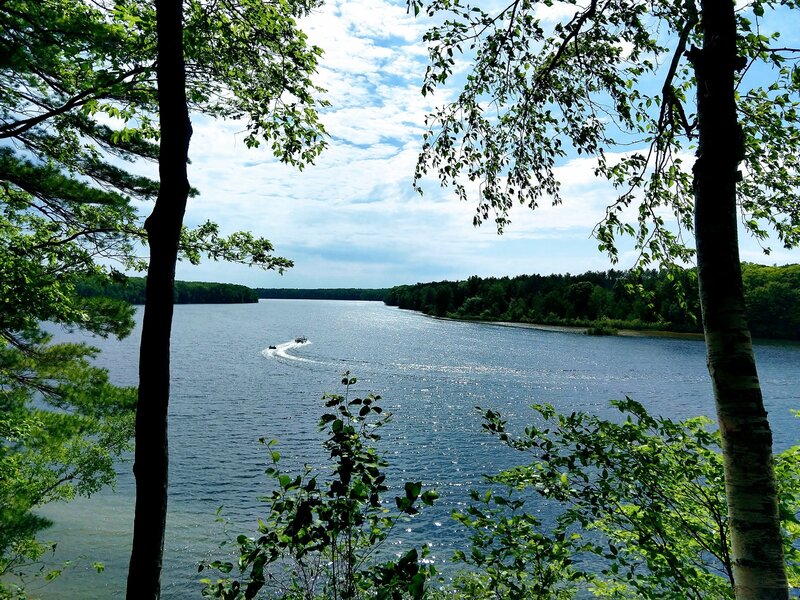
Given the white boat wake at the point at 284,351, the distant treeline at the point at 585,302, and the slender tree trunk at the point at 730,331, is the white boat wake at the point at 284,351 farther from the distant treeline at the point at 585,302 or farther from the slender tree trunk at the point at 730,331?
the slender tree trunk at the point at 730,331

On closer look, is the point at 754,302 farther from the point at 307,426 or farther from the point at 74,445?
the point at 74,445

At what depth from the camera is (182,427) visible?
29781 mm

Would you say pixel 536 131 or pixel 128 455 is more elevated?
pixel 536 131

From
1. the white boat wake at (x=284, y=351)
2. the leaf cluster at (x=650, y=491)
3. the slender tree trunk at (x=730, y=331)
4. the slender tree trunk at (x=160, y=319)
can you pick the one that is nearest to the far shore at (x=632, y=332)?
the white boat wake at (x=284, y=351)

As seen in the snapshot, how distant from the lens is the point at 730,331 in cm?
311

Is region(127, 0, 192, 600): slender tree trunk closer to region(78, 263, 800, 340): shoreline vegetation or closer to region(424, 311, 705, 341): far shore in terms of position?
region(78, 263, 800, 340): shoreline vegetation

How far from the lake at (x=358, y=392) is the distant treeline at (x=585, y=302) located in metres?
14.7

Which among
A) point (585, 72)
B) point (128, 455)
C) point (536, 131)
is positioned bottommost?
point (128, 455)

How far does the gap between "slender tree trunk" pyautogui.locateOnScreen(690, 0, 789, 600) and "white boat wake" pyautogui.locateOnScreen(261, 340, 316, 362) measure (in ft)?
194

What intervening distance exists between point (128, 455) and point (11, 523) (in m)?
17.7

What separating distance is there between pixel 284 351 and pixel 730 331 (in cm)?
6806

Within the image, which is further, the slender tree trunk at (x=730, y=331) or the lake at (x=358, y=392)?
the lake at (x=358, y=392)

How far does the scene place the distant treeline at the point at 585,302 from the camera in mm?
95750

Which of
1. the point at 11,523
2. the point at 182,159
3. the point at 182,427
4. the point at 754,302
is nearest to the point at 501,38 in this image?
the point at 182,159
